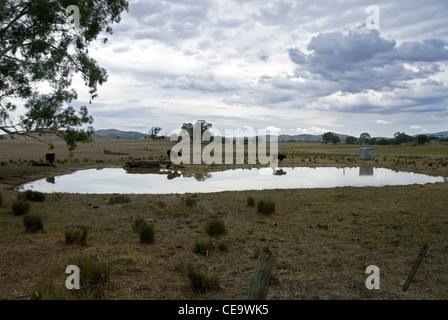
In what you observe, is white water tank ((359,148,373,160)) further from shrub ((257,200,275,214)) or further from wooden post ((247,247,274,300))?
wooden post ((247,247,274,300))

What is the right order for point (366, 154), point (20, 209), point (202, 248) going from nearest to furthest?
point (202, 248), point (20, 209), point (366, 154)

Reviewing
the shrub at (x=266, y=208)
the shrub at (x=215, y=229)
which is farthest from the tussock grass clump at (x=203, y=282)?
the shrub at (x=266, y=208)

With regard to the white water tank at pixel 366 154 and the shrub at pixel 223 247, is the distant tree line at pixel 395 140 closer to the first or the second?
the white water tank at pixel 366 154

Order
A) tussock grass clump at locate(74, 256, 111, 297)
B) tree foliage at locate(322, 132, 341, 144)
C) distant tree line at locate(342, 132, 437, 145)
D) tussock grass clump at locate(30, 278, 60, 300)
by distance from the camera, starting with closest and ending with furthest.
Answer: tussock grass clump at locate(30, 278, 60, 300) < tussock grass clump at locate(74, 256, 111, 297) < distant tree line at locate(342, 132, 437, 145) < tree foliage at locate(322, 132, 341, 144)

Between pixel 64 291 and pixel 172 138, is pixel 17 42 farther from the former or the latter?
pixel 172 138

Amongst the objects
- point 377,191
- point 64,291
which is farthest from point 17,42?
point 377,191

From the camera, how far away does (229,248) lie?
288 inches

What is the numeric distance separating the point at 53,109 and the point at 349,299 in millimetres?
14450

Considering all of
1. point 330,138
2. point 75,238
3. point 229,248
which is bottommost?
point 229,248

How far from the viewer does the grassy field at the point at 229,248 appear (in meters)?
5.16

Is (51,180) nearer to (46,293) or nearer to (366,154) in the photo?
(46,293)

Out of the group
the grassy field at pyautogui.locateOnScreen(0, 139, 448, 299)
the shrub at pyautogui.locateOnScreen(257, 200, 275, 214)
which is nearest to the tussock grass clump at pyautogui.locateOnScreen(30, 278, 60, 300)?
the grassy field at pyautogui.locateOnScreen(0, 139, 448, 299)

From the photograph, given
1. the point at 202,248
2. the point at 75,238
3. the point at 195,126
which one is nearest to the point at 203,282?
the point at 202,248

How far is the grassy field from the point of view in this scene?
516cm
